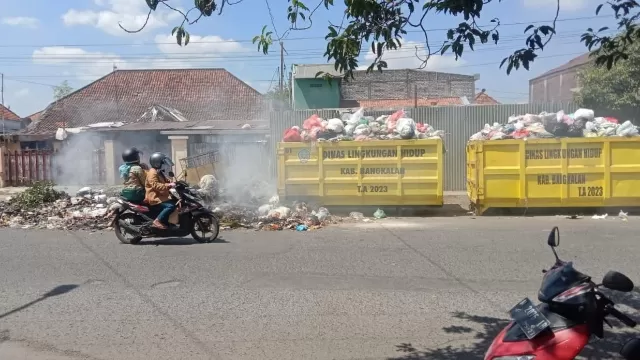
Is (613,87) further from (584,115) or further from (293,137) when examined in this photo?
(293,137)

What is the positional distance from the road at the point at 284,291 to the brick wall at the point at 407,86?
1157 inches

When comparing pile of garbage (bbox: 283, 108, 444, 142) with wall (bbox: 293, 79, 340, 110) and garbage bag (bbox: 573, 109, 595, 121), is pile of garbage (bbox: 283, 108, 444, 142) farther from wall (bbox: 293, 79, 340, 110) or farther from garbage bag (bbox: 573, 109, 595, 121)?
wall (bbox: 293, 79, 340, 110)

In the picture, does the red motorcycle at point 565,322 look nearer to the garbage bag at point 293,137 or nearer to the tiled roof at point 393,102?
the garbage bag at point 293,137

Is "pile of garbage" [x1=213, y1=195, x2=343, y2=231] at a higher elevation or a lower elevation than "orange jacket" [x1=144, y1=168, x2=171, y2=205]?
lower

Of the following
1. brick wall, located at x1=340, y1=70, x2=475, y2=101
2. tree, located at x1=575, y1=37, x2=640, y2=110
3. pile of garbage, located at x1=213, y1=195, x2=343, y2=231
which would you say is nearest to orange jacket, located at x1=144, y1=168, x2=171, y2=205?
pile of garbage, located at x1=213, y1=195, x2=343, y2=231

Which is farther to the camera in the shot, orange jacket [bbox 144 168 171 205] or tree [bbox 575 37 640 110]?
tree [bbox 575 37 640 110]

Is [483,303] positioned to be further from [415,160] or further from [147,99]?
[147,99]

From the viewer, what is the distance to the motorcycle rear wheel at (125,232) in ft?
29.9

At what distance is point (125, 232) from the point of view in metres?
9.18

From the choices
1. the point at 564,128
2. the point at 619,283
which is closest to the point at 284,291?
the point at 619,283

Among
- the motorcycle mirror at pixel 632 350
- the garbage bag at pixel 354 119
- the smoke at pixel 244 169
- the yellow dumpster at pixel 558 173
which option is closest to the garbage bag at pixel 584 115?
the yellow dumpster at pixel 558 173

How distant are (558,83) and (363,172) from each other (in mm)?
36602

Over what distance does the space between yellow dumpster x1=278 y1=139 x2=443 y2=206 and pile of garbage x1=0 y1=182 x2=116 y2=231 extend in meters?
3.91

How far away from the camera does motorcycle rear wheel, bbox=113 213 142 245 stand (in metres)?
9.11
